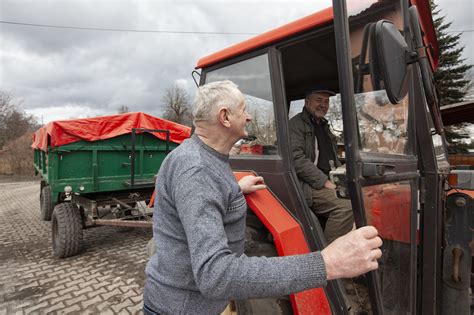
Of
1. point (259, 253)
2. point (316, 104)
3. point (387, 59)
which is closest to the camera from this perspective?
point (387, 59)

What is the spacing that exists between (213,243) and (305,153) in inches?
57.6

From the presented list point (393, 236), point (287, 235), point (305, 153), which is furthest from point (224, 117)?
point (305, 153)

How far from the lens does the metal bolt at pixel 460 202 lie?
1.66 metres

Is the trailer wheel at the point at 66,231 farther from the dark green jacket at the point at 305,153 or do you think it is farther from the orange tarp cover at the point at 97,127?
the dark green jacket at the point at 305,153

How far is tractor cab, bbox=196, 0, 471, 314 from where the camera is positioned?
42.6 inches

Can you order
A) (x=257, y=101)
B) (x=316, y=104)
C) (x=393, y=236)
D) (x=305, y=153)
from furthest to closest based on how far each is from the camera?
(x=316, y=104) → (x=305, y=153) → (x=257, y=101) → (x=393, y=236)

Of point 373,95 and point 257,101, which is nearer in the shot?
point 373,95

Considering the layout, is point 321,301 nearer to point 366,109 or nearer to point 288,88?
point 366,109

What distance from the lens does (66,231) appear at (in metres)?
4.47

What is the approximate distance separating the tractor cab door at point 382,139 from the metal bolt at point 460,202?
1.10 ft

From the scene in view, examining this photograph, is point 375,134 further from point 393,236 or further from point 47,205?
point 47,205

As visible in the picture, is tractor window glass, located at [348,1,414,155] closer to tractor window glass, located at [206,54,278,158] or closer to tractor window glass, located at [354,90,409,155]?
tractor window glass, located at [354,90,409,155]

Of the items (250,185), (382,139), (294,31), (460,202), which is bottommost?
(460,202)

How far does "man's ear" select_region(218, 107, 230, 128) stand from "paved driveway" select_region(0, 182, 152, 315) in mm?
2840
